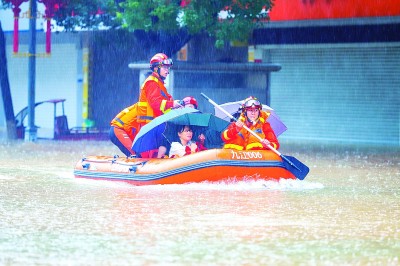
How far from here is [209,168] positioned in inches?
596

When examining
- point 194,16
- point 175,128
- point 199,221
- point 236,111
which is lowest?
point 199,221

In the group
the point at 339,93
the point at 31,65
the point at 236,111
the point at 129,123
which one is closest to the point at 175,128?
the point at 129,123

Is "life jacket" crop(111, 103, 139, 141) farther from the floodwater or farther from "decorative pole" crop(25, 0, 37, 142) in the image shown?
"decorative pole" crop(25, 0, 37, 142)

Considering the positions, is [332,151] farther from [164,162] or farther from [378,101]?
[164,162]

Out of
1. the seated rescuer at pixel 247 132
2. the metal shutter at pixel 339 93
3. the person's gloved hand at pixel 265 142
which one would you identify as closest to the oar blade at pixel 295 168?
the person's gloved hand at pixel 265 142

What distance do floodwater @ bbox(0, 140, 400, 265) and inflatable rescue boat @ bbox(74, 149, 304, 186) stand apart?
130 mm

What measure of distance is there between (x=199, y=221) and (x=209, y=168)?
3.72 m

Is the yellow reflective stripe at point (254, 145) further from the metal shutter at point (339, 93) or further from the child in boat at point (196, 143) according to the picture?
the metal shutter at point (339, 93)

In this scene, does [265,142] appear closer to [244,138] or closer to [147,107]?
[244,138]

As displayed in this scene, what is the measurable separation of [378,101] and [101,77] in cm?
1087

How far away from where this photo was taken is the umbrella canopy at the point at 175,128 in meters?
15.9

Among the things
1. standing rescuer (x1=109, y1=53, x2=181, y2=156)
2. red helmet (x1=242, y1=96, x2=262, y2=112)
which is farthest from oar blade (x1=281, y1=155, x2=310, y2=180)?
standing rescuer (x1=109, y1=53, x2=181, y2=156)

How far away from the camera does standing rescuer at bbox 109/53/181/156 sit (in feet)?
54.8

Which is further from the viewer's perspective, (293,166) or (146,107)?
(146,107)
